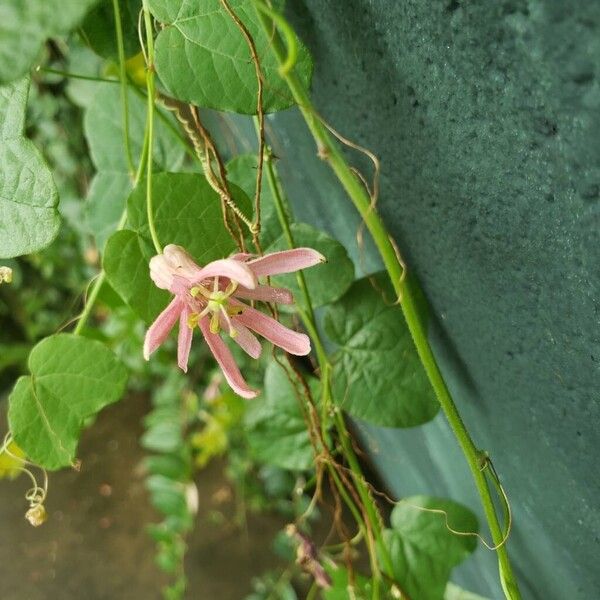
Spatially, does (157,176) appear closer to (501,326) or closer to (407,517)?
(501,326)

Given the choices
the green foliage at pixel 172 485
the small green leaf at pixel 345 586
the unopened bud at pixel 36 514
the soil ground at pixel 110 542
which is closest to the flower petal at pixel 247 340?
the unopened bud at pixel 36 514

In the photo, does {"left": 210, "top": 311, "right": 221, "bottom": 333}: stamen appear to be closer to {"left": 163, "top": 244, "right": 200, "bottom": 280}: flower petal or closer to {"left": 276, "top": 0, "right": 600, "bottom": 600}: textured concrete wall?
{"left": 163, "top": 244, "right": 200, "bottom": 280}: flower petal

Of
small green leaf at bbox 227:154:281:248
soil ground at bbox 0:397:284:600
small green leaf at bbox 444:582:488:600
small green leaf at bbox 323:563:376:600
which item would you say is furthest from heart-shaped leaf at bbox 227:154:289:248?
soil ground at bbox 0:397:284:600

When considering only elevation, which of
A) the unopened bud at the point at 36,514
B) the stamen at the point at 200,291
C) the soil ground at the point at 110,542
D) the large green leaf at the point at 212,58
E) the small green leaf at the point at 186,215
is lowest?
the soil ground at the point at 110,542

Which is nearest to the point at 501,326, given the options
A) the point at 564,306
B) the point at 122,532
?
the point at 564,306

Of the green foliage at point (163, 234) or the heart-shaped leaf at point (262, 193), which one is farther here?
the heart-shaped leaf at point (262, 193)

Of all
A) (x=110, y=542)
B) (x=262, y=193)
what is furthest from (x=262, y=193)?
(x=110, y=542)

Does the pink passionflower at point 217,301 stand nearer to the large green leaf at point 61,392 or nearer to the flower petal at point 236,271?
the flower petal at point 236,271

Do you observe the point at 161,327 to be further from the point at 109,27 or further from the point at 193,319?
the point at 109,27
